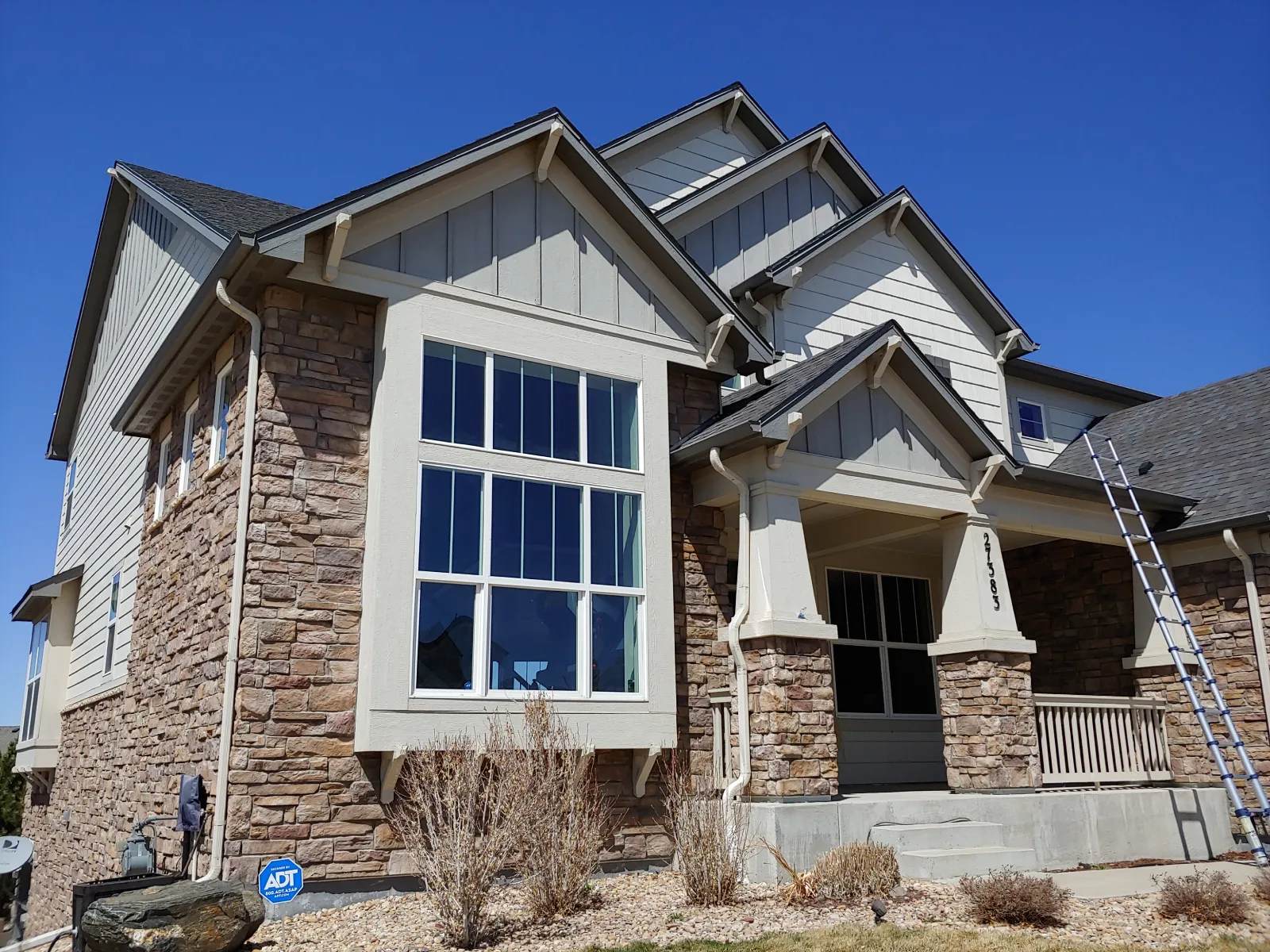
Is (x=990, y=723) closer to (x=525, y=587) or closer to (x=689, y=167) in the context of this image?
(x=525, y=587)

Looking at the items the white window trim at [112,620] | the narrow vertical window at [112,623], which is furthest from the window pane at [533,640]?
the narrow vertical window at [112,623]

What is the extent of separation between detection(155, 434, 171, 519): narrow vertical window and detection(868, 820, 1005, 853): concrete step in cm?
906

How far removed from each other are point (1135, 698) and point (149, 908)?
36.5ft

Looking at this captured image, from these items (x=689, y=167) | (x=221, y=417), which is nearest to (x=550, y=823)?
(x=221, y=417)

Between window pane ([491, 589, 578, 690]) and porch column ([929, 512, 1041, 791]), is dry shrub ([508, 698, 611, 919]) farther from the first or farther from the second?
porch column ([929, 512, 1041, 791])

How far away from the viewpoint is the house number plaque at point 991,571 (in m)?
12.1

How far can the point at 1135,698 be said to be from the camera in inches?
515

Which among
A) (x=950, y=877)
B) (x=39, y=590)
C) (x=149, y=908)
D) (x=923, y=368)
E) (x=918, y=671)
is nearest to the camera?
(x=149, y=908)

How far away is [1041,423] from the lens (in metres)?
18.2

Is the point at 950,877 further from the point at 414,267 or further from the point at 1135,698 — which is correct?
the point at 414,267

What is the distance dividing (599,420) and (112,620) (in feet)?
28.4

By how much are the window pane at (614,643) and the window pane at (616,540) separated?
0.63 feet

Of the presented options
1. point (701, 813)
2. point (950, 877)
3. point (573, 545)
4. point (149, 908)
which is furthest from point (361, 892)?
point (950, 877)

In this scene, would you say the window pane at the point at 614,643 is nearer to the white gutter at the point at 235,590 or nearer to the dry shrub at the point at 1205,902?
the white gutter at the point at 235,590
